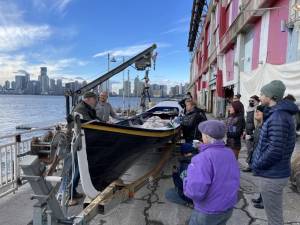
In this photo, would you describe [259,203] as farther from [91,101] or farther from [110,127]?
[91,101]

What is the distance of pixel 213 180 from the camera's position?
7.99 feet

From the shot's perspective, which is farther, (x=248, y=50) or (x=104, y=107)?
(x=248, y=50)

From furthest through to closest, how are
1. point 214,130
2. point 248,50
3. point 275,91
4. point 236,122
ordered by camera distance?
point 248,50
point 236,122
point 275,91
point 214,130

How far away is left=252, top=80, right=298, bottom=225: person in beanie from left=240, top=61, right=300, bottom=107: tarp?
381 cm

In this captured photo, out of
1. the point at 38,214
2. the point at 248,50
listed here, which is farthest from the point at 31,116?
the point at 38,214

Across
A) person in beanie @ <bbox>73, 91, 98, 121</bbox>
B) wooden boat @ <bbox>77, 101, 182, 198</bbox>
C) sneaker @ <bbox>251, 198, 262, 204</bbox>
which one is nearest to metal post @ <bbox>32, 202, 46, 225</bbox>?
wooden boat @ <bbox>77, 101, 182, 198</bbox>

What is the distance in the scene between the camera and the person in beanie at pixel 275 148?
118 inches

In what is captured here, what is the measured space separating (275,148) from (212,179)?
0.94 m

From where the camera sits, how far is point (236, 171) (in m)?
2.56

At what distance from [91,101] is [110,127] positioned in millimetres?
699

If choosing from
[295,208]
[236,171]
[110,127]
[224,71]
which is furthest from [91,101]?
[224,71]

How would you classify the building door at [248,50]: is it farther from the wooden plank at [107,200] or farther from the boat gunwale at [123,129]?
the wooden plank at [107,200]

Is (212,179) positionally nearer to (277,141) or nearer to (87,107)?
(277,141)

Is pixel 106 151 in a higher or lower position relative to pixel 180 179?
higher
